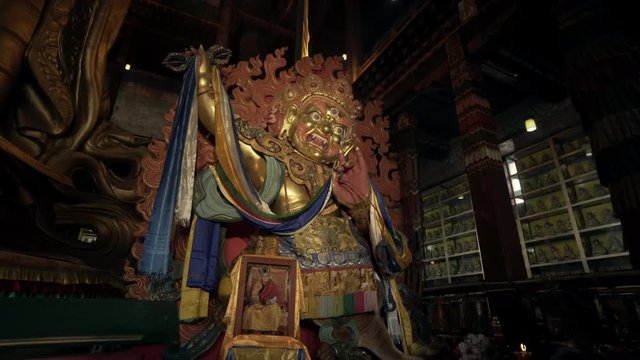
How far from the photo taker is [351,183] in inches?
122

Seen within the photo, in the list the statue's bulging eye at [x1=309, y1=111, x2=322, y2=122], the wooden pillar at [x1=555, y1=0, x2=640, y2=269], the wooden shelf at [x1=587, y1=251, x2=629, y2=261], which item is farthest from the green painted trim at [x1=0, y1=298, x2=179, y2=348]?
the wooden shelf at [x1=587, y1=251, x2=629, y2=261]

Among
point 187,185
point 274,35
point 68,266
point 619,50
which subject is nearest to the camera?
point 68,266

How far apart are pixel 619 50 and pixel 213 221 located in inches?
145

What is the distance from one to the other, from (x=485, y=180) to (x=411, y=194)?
4.94 feet

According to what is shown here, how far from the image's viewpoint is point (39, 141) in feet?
8.84

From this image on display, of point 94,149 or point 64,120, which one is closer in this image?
point 64,120

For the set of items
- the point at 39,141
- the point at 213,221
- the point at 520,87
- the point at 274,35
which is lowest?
the point at 213,221

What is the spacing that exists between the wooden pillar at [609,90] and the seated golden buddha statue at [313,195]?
1.72 metres

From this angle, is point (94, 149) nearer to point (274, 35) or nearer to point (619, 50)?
point (619, 50)

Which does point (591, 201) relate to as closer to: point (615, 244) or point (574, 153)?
point (615, 244)

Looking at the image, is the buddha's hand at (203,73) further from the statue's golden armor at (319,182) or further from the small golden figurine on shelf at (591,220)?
the small golden figurine on shelf at (591,220)

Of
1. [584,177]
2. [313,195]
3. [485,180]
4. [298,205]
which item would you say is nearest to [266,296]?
[298,205]

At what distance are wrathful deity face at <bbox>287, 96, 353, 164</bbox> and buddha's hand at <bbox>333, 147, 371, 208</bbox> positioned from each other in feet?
0.62

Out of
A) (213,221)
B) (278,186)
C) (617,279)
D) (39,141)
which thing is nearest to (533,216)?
(617,279)
